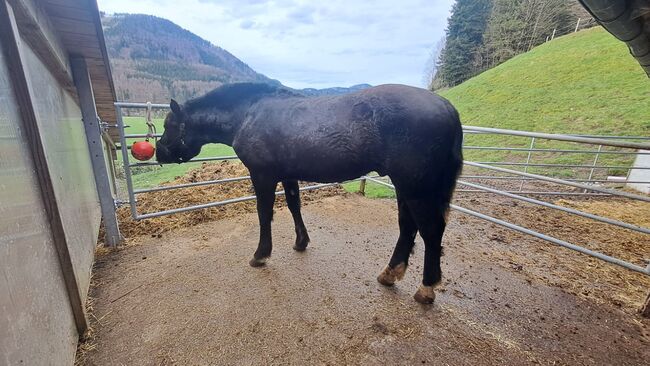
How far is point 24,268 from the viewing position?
1.16m

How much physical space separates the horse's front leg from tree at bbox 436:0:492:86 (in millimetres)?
35242

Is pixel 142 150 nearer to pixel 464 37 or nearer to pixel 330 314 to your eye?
pixel 330 314

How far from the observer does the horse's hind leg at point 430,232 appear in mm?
2039

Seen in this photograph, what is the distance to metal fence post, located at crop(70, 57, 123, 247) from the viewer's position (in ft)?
9.02

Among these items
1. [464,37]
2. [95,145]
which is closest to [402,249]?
[95,145]

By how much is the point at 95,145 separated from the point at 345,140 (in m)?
2.70

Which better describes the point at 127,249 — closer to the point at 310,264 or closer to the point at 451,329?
the point at 310,264

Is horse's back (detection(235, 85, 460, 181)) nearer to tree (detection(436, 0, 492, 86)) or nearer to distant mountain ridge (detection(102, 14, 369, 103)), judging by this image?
distant mountain ridge (detection(102, 14, 369, 103))

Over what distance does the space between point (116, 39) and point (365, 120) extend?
6785 centimetres

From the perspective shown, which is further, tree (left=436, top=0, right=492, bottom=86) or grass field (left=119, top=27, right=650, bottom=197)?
tree (left=436, top=0, right=492, bottom=86)

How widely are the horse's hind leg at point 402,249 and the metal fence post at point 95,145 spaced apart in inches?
114

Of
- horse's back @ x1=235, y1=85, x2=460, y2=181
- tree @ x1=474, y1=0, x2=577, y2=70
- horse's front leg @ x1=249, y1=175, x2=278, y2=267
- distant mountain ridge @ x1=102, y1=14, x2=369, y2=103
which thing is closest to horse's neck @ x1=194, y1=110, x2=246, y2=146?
horse's back @ x1=235, y1=85, x2=460, y2=181

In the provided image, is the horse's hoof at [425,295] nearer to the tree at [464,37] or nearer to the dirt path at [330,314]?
the dirt path at [330,314]

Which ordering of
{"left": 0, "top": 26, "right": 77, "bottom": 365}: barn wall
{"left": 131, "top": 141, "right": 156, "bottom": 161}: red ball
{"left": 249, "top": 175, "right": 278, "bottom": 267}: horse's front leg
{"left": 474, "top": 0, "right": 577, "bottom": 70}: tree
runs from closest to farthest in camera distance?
{"left": 0, "top": 26, "right": 77, "bottom": 365}: barn wall
{"left": 249, "top": 175, "right": 278, "bottom": 267}: horse's front leg
{"left": 131, "top": 141, "right": 156, "bottom": 161}: red ball
{"left": 474, "top": 0, "right": 577, "bottom": 70}: tree
